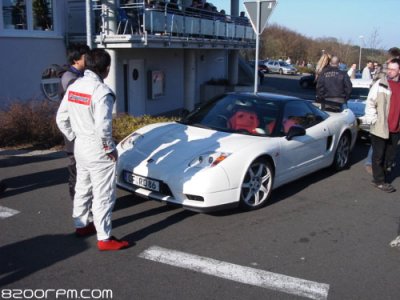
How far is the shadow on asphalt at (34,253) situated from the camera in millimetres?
3611

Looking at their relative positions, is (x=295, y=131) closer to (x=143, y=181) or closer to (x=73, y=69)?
(x=143, y=181)

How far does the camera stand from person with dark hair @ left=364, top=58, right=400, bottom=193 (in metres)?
6.28

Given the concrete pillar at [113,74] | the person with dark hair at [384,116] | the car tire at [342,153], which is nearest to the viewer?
the person with dark hair at [384,116]

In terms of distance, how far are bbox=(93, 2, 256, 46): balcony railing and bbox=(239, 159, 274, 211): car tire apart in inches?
338

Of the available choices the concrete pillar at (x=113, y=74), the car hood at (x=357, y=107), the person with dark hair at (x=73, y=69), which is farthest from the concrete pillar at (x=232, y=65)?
the person with dark hair at (x=73, y=69)

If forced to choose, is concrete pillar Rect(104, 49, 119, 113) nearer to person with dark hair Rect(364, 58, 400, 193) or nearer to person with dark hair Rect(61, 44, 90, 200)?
person with dark hair Rect(364, 58, 400, 193)

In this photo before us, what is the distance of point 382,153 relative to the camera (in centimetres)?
650

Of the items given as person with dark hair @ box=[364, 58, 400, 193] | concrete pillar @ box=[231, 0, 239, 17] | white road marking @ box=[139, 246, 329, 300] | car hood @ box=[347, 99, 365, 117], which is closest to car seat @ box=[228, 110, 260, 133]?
person with dark hair @ box=[364, 58, 400, 193]

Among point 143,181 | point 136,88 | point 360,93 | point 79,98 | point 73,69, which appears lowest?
point 143,181

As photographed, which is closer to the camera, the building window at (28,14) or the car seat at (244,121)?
the car seat at (244,121)

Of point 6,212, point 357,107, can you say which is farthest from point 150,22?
point 6,212

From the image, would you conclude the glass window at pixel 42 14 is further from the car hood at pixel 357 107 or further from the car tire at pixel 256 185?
the car tire at pixel 256 185

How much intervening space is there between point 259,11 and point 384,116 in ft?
12.2

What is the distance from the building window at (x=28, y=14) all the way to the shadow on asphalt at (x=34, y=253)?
8.81 metres
